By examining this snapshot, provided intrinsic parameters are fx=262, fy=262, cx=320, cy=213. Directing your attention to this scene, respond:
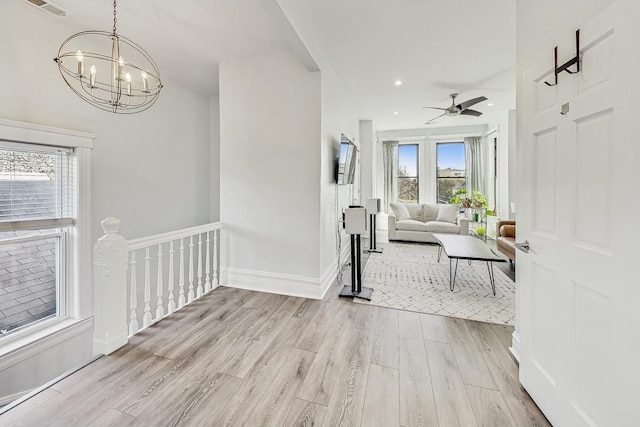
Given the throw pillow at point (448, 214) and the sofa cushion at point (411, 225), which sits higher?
the throw pillow at point (448, 214)

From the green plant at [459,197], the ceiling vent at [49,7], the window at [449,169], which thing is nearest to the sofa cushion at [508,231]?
the green plant at [459,197]

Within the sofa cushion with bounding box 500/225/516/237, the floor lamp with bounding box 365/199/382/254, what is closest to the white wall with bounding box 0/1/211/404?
the floor lamp with bounding box 365/199/382/254

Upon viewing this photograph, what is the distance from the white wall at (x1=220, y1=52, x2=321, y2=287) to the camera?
310 cm

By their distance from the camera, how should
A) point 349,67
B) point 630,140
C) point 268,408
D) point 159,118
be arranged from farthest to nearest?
point 159,118 < point 349,67 < point 268,408 < point 630,140

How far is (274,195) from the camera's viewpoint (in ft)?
10.7

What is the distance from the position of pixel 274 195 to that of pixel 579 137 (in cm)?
270

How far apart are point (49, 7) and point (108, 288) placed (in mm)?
2763

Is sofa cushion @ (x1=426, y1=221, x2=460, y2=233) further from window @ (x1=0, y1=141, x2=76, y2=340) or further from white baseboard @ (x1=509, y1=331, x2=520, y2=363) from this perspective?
window @ (x1=0, y1=141, x2=76, y2=340)

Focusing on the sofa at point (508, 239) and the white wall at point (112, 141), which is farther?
the sofa at point (508, 239)

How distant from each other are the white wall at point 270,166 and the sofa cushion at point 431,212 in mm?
4543

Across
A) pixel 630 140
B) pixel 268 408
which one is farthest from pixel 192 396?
pixel 630 140

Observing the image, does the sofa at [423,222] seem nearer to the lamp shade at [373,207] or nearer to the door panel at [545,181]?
the lamp shade at [373,207]

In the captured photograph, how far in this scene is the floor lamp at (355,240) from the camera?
10.3ft

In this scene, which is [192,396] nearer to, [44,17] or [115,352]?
[115,352]
